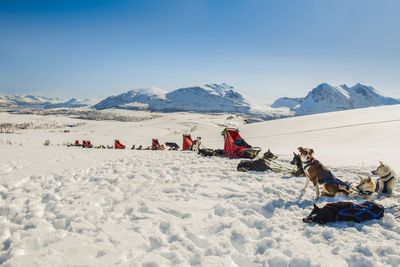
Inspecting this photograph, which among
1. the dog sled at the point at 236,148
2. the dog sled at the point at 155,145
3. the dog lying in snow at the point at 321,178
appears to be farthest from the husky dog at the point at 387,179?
the dog sled at the point at 155,145

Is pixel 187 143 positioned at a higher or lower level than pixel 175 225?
higher

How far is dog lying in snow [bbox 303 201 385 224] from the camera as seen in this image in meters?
3.74

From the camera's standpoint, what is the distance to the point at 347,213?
3.80 m

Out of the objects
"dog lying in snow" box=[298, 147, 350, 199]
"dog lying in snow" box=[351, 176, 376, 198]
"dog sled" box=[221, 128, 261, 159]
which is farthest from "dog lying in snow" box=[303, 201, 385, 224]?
"dog sled" box=[221, 128, 261, 159]

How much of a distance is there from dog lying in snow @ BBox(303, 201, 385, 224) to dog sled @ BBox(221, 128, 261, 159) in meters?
6.78

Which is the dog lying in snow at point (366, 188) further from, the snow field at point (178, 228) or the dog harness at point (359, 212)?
the dog harness at point (359, 212)

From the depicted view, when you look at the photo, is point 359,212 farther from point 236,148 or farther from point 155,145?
point 155,145

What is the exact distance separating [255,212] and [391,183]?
3.44m

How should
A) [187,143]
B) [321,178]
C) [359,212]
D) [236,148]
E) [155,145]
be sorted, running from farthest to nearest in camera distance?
[155,145]
[187,143]
[236,148]
[321,178]
[359,212]

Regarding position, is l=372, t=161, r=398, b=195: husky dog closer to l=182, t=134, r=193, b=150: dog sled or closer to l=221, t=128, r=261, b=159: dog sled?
l=221, t=128, r=261, b=159: dog sled

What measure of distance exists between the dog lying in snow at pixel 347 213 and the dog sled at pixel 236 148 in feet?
22.3

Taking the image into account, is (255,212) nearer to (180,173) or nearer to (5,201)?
(180,173)

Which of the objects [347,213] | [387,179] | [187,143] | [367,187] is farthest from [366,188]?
[187,143]

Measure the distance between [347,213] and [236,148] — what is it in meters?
7.53
